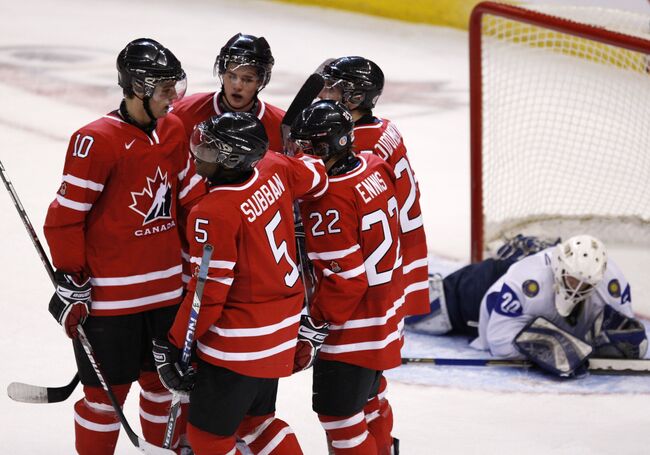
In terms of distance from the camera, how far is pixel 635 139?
5.80 m

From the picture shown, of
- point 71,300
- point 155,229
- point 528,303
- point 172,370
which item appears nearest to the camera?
point 172,370

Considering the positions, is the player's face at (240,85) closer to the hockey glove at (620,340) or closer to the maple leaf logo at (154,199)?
the maple leaf logo at (154,199)

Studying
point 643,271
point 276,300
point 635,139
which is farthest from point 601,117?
point 276,300

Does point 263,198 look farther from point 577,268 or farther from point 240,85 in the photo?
point 577,268

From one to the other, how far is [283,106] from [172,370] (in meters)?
4.96

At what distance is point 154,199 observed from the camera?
294cm

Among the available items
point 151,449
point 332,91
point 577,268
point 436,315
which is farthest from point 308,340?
point 436,315

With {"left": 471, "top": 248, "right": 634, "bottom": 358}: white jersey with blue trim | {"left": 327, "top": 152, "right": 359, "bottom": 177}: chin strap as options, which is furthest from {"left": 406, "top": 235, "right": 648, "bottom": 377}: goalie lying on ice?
{"left": 327, "top": 152, "right": 359, "bottom": 177}: chin strap

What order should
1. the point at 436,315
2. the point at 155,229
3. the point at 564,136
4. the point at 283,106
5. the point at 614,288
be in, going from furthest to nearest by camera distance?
the point at 283,106
the point at 564,136
the point at 436,315
the point at 614,288
the point at 155,229

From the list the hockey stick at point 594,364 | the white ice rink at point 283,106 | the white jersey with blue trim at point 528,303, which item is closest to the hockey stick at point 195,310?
the white ice rink at point 283,106

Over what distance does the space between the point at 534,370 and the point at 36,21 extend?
633 cm

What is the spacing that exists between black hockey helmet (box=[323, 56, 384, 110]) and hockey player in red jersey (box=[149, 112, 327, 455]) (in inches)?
18.6

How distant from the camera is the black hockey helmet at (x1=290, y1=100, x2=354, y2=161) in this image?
9.42 ft

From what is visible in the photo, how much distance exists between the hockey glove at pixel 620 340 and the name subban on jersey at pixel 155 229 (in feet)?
6.44
